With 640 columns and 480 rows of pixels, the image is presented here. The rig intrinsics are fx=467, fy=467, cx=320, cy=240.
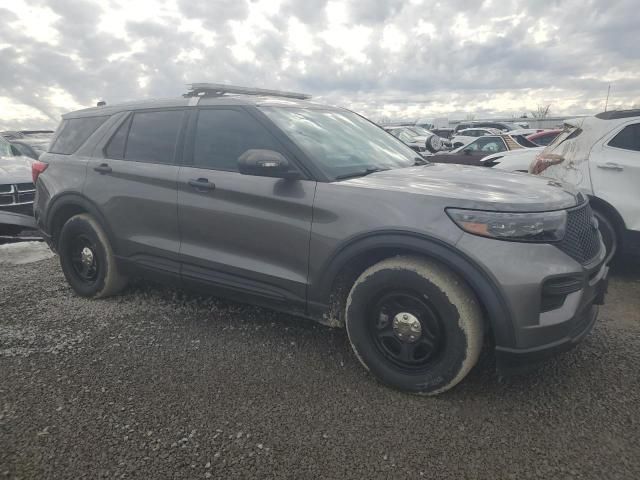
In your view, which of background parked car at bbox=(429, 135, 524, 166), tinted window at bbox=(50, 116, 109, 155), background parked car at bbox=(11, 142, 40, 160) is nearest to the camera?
tinted window at bbox=(50, 116, 109, 155)

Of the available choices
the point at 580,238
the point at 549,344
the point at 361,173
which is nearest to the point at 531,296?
the point at 549,344

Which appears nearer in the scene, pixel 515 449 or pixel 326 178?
pixel 515 449

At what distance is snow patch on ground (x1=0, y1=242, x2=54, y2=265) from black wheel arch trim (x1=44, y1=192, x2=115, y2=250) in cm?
166

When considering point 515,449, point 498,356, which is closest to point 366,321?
point 498,356

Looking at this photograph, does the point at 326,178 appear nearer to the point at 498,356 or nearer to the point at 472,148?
the point at 498,356

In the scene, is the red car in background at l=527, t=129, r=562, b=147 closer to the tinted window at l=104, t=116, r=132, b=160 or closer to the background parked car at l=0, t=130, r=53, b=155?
the tinted window at l=104, t=116, r=132, b=160

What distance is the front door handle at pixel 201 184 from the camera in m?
3.15

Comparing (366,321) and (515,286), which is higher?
(515,286)

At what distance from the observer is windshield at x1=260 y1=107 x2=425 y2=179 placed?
2.96 m

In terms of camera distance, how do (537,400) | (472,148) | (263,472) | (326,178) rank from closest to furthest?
(263,472)
(537,400)
(326,178)
(472,148)

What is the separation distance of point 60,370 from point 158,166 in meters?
1.54

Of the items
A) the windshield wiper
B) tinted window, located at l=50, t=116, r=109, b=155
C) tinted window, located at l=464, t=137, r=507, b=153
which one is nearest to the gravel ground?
the windshield wiper

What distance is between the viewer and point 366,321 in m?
2.67

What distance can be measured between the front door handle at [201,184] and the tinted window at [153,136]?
14.1 inches
